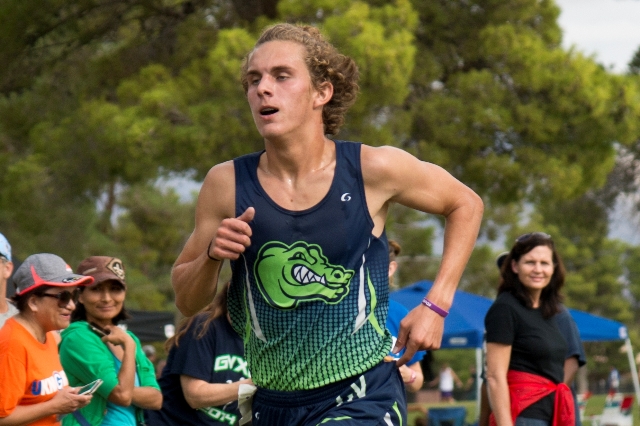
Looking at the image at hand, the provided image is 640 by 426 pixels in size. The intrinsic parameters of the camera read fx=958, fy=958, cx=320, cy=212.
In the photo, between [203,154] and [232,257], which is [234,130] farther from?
[232,257]

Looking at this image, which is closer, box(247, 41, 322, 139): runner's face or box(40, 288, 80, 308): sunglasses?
box(247, 41, 322, 139): runner's face

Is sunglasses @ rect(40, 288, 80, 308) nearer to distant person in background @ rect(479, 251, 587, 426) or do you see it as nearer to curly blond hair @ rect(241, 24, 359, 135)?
curly blond hair @ rect(241, 24, 359, 135)

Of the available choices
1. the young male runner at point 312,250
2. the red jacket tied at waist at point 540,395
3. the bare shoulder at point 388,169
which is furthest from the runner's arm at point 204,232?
the red jacket tied at waist at point 540,395

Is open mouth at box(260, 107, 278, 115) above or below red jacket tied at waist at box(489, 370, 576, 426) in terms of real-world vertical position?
above

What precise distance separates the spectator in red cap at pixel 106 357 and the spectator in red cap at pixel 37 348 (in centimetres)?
33

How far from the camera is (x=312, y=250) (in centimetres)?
342

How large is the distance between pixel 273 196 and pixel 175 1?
532 inches

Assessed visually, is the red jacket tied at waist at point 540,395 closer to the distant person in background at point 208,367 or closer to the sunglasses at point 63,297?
the distant person in background at point 208,367

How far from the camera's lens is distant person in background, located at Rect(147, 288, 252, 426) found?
5.59m

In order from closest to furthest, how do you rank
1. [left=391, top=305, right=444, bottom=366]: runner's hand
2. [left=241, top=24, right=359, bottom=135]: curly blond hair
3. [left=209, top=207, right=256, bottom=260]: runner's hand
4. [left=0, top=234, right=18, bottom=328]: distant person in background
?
[left=209, top=207, right=256, bottom=260]: runner's hand < [left=391, top=305, right=444, bottom=366]: runner's hand < [left=241, top=24, right=359, bottom=135]: curly blond hair < [left=0, top=234, right=18, bottom=328]: distant person in background

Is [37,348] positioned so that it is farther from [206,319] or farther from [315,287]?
[315,287]

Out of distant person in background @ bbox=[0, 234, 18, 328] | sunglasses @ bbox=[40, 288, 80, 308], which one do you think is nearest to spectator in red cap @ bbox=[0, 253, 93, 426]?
sunglasses @ bbox=[40, 288, 80, 308]

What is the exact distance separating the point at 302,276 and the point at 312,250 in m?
0.10

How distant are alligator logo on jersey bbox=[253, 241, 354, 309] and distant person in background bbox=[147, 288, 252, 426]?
220cm
